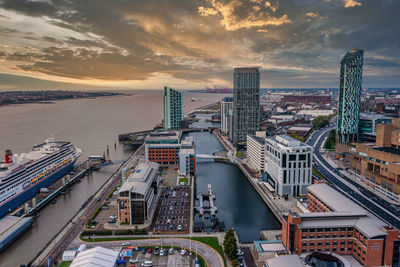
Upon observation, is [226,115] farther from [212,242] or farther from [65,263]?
[65,263]

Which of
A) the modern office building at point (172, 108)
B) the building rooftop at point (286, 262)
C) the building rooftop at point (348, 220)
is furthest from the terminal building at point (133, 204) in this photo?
the modern office building at point (172, 108)

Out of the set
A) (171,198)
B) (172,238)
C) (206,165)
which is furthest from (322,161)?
(172,238)

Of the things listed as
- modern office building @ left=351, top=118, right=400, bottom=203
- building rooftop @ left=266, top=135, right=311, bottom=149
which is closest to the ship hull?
building rooftop @ left=266, top=135, right=311, bottom=149

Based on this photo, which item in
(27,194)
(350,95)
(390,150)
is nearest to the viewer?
(27,194)

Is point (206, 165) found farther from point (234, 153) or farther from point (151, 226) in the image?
point (151, 226)

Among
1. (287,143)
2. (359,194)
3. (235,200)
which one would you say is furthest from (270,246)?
(359,194)
